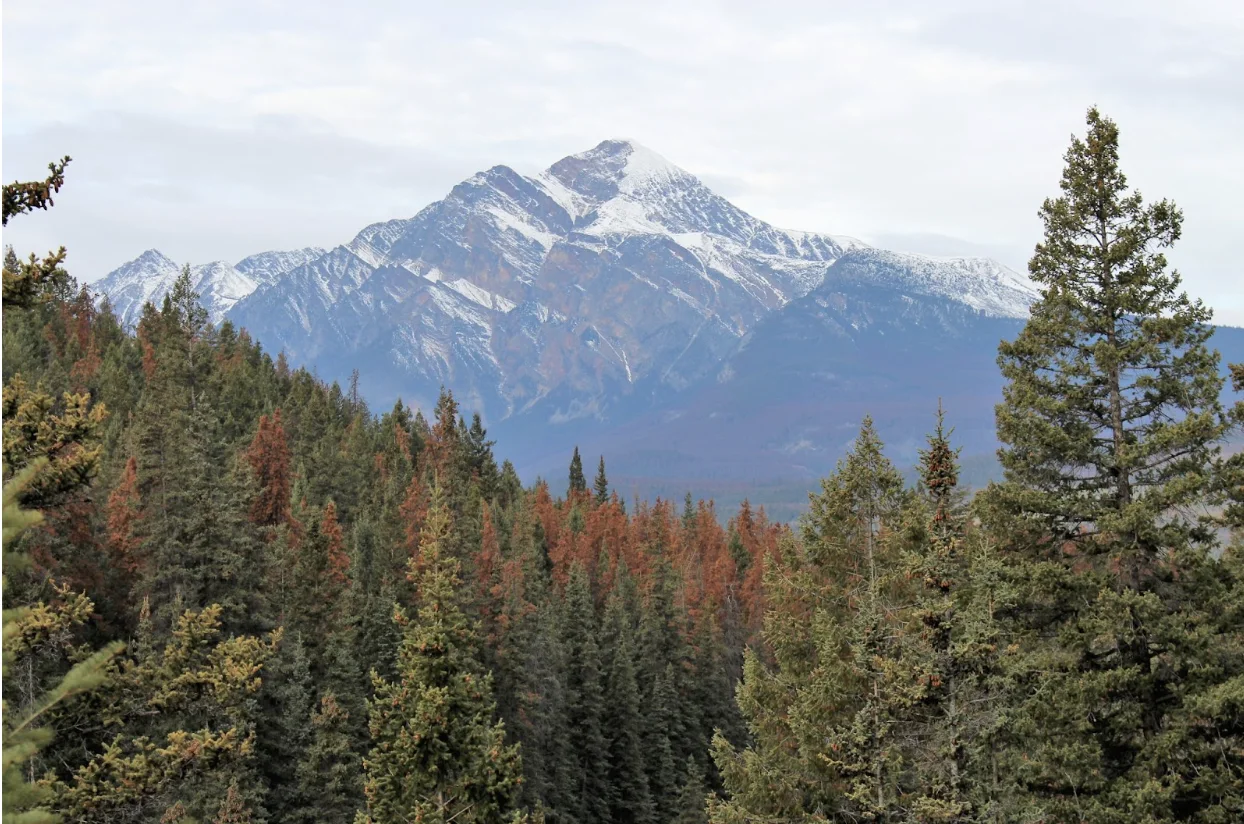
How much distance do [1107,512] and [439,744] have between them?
12073mm

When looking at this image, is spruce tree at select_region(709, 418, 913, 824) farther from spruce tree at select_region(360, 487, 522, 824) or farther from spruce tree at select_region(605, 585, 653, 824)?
spruce tree at select_region(605, 585, 653, 824)

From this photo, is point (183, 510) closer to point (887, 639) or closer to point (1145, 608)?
point (887, 639)

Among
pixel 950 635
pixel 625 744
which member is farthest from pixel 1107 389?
pixel 625 744

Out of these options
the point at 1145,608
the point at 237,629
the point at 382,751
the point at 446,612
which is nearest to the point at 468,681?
the point at 446,612

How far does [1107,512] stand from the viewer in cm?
1728

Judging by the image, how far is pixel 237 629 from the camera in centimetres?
3591

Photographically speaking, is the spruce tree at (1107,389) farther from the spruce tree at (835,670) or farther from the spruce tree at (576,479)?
the spruce tree at (576,479)

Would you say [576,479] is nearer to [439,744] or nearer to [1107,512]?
[439,744]

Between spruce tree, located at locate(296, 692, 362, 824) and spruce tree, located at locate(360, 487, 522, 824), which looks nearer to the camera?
spruce tree, located at locate(360, 487, 522, 824)

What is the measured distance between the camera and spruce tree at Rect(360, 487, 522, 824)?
18.5 meters

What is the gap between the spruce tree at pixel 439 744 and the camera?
60.6 ft

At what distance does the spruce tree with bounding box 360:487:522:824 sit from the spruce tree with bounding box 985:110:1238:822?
9039mm

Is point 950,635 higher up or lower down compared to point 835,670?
higher up

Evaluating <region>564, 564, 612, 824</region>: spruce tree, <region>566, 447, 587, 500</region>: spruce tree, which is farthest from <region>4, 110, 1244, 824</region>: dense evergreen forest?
<region>566, 447, 587, 500</region>: spruce tree
